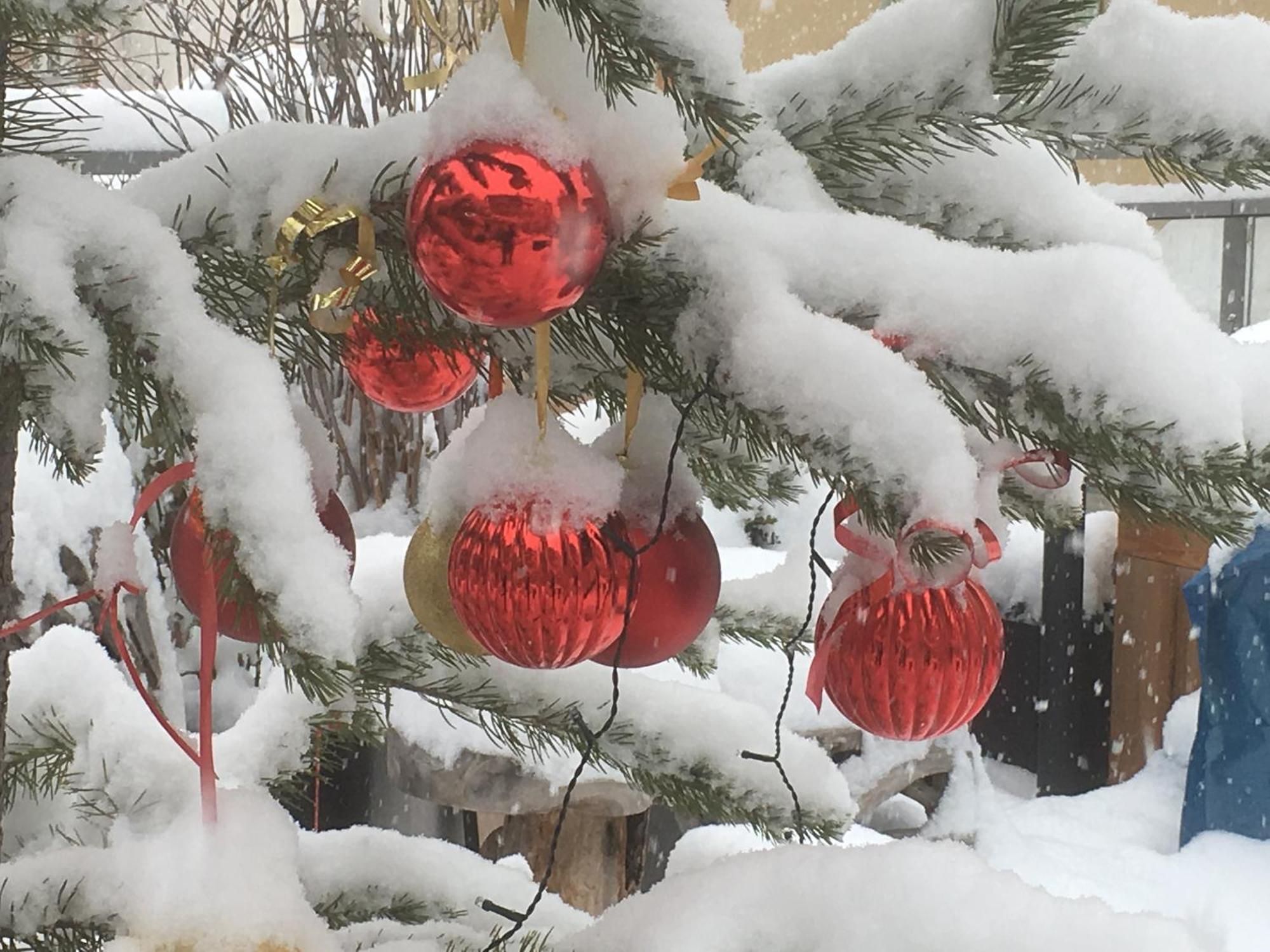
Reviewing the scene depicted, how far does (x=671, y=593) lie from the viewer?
465 millimetres

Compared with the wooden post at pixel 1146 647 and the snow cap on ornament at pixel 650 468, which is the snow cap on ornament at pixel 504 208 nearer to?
the snow cap on ornament at pixel 650 468

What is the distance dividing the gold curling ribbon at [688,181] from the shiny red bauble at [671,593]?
0.15 meters

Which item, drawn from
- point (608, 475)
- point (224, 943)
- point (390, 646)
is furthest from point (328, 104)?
point (224, 943)

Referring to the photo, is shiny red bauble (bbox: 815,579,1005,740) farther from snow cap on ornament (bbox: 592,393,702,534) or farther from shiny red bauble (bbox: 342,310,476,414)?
shiny red bauble (bbox: 342,310,476,414)

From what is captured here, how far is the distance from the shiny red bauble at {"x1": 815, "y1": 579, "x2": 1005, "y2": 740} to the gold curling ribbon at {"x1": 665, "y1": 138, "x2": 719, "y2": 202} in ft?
0.53

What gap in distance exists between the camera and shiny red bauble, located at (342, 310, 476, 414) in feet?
1.73

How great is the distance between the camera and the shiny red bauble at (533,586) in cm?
41

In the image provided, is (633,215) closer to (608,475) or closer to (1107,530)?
(608,475)

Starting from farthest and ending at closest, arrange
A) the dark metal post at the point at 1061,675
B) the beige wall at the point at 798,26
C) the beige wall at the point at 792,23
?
the beige wall at the point at 792,23 < the beige wall at the point at 798,26 < the dark metal post at the point at 1061,675

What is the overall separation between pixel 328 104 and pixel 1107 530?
1571 millimetres

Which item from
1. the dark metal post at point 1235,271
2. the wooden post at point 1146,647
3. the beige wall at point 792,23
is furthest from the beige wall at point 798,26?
the wooden post at point 1146,647

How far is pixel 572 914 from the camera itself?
0.66 meters

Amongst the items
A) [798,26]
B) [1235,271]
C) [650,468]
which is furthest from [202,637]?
[798,26]

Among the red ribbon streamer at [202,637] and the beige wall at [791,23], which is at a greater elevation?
the beige wall at [791,23]
